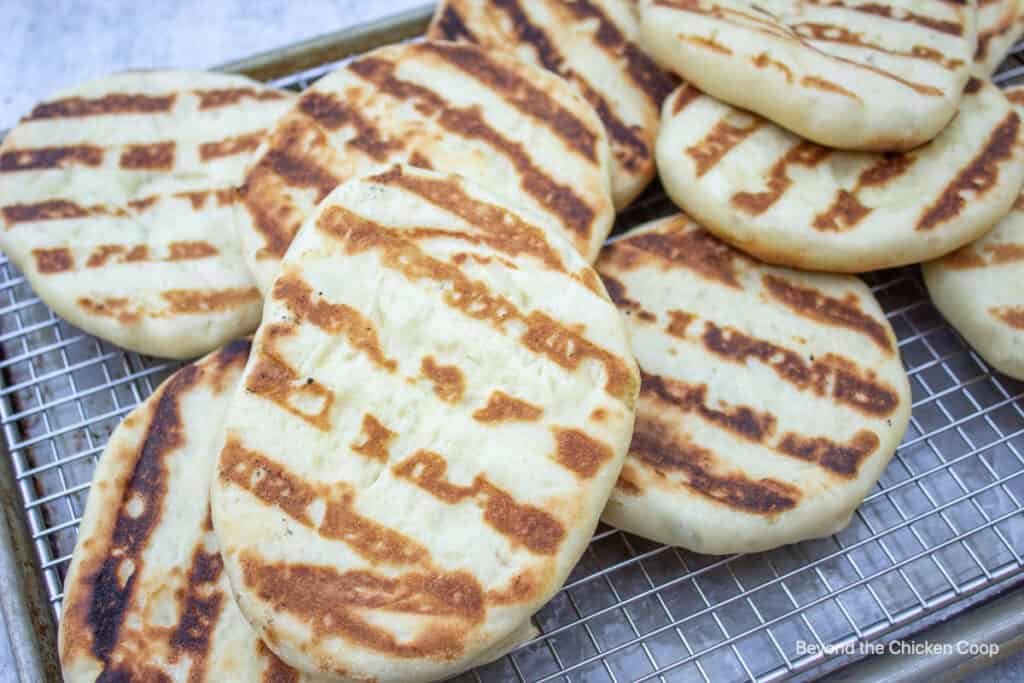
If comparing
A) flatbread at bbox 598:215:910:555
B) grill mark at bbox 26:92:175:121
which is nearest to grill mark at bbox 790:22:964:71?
flatbread at bbox 598:215:910:555

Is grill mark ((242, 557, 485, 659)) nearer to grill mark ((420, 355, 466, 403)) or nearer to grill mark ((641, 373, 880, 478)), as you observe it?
grill mark ((420, 355, 466, 403))

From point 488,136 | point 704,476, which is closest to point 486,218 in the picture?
point 488,136

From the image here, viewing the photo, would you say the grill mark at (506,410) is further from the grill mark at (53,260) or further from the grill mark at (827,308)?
the grill mark at (53,260)

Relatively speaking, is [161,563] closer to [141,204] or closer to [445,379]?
[445,379]

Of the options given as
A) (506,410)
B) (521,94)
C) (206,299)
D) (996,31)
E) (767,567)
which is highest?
(996,31)

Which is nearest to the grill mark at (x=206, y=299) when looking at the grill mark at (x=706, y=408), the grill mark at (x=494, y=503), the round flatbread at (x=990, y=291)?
the grill mark at (x=494, y=503)

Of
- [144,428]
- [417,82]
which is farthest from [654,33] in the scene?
[144,428]

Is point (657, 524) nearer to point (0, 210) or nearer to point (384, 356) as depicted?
point (384, 356)
